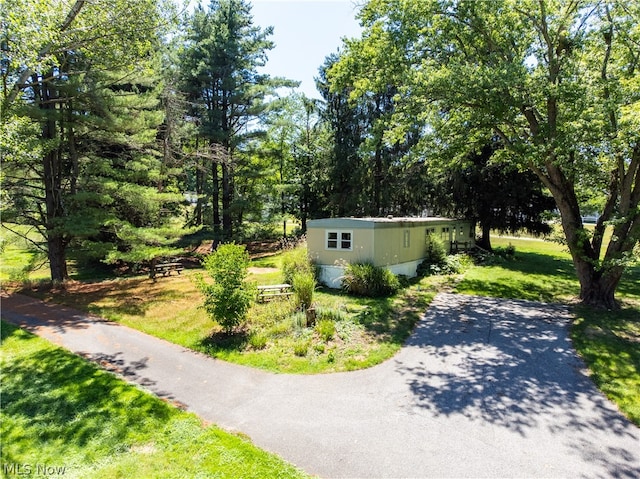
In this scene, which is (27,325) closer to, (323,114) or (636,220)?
(636,220)

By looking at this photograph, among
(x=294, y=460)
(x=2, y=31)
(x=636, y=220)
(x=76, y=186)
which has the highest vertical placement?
(x=2, y=31)

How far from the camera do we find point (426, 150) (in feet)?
44.8

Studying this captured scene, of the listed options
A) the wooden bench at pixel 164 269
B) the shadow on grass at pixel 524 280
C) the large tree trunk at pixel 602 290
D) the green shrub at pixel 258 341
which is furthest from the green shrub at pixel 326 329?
the wooden bench at pixel 164 269

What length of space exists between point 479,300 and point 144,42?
12.9 meters

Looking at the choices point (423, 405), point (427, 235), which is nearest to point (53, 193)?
point (423, 405)

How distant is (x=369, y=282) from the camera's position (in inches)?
467

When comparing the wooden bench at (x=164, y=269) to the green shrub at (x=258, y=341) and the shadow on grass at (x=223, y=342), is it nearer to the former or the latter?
the shadow on grass at (x=223, y=342)

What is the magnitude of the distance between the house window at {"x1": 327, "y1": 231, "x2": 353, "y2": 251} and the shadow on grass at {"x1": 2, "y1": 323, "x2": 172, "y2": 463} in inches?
347

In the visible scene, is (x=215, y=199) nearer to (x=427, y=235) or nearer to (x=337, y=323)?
(x=427, y=235)

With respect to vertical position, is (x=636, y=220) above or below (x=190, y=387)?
above

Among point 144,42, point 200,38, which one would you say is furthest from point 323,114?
point 144,42

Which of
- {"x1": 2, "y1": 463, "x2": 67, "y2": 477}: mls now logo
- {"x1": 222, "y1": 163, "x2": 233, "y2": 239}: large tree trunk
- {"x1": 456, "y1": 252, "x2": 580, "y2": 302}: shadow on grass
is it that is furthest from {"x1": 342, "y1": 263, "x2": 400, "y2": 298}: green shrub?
{"x1": 222, "y1": 163, "x2": 233, "y2": 239}: large tree trunk

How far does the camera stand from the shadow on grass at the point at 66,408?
14.6ft

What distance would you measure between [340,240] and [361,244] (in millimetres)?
901
